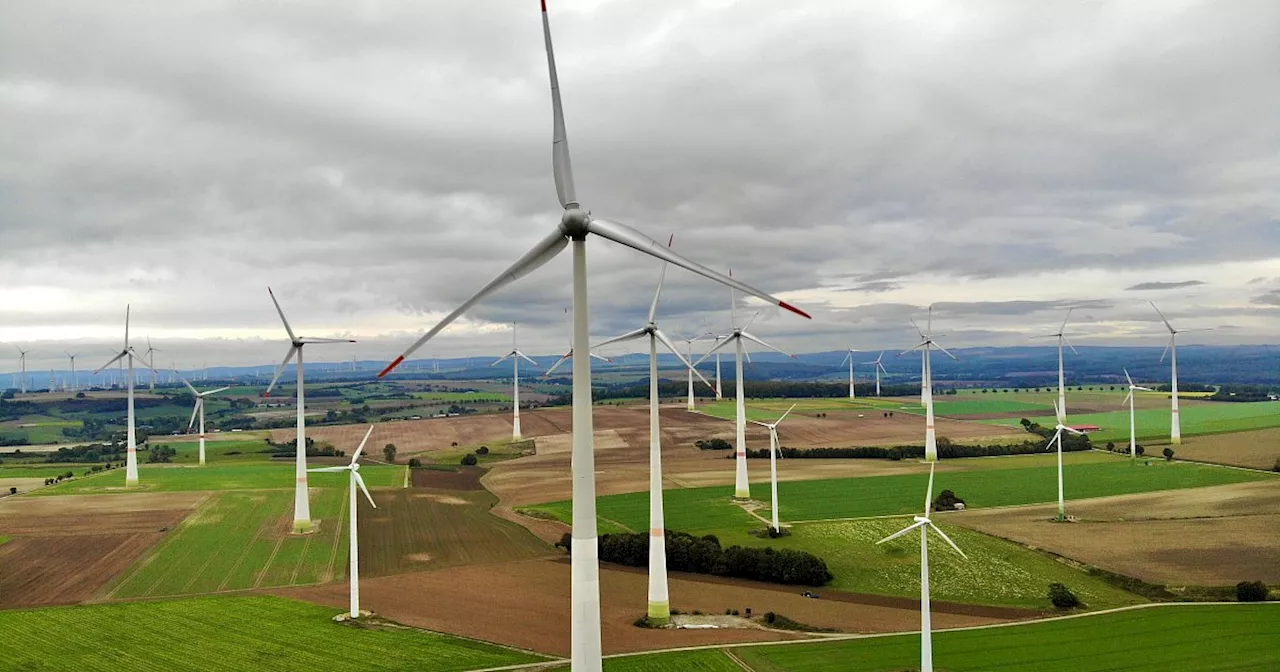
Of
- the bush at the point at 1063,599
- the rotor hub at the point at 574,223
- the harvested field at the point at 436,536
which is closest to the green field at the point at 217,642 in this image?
the harvested field at the point at 436,536

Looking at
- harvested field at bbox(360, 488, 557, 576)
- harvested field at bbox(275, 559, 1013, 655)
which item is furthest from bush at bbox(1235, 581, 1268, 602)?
harvested field at bbox(360, 488, 557, 576)

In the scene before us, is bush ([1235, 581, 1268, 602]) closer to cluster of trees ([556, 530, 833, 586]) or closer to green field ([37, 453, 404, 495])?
cluster of trees ([556, 530, 833, 586])

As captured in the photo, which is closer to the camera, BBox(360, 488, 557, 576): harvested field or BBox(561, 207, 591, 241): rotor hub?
BBox(561, 207, 591, 241): rotor hub

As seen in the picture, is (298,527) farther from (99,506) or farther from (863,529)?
(863,529)

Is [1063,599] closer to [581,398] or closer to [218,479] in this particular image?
[581,398]

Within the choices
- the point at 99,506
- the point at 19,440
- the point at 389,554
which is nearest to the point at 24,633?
the point at 389,554

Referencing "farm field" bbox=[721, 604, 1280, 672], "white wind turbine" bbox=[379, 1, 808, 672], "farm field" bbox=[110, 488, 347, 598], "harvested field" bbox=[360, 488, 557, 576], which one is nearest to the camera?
"white wind turbine" bbox=[379, 1, 808, 672]
